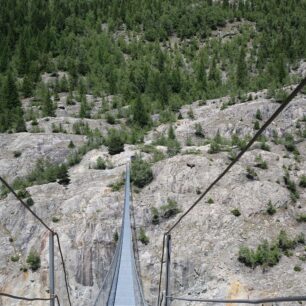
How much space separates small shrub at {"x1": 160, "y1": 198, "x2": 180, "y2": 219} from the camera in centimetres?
3756

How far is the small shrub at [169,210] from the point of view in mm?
37562

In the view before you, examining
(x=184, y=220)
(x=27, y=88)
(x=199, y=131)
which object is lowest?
(x=27, y=88)

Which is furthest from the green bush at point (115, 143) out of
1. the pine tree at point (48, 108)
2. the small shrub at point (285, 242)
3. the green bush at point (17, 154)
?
the small shrub at point (285, 242)

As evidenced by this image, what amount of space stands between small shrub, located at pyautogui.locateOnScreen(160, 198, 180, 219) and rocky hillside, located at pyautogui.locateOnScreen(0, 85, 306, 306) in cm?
8

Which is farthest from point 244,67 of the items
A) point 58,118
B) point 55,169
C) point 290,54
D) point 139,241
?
point 139,241

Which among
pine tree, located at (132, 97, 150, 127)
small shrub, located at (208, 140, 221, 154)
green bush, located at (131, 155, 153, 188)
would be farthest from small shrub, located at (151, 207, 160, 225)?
pine tree, located at (132, 97, 150, 127)

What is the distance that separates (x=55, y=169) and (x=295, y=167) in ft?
65.4

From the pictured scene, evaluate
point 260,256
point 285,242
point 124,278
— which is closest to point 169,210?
point 124,278

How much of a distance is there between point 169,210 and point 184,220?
1763 millimetres

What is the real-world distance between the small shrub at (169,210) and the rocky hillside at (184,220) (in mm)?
76

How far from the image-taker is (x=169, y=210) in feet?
124

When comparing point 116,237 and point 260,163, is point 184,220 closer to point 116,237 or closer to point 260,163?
point 116,237

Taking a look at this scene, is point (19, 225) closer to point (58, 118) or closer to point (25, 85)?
point (58, 118)

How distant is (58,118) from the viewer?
6034 centimetres
